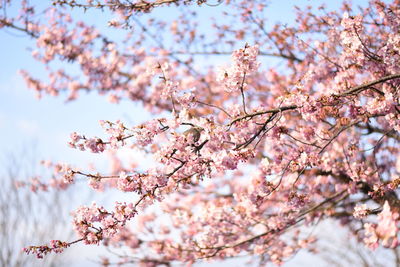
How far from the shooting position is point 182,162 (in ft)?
10.7

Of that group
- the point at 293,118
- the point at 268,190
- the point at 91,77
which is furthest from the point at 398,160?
the point at 91,77

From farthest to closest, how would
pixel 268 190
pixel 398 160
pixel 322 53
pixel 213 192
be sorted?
pixel 213 192 < pixel 398 160 < pixel 322 53 < pixel 268 190

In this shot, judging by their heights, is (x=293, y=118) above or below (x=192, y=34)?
below

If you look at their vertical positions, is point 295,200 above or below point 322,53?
below

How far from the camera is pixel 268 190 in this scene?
13.4 feet

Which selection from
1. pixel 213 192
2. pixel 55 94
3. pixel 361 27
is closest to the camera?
pixel 361 27

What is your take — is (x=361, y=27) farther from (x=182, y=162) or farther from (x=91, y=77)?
(x=91, y=77)

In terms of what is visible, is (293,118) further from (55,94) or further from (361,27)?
(55,94)

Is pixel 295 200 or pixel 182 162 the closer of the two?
pixel 182 162

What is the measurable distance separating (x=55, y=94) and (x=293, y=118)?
7.14m

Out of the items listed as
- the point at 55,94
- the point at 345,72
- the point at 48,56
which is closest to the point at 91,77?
the point at 48,56

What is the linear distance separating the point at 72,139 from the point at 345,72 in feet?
11.7

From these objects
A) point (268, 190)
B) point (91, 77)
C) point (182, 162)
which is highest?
point (91, 77)

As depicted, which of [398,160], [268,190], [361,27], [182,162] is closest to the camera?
[182,162]
